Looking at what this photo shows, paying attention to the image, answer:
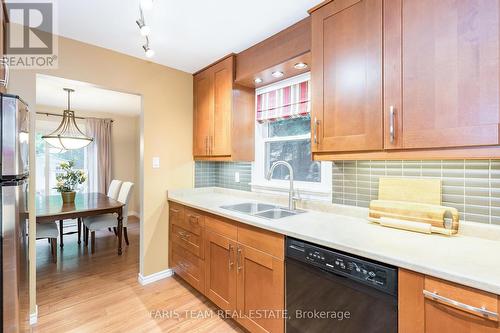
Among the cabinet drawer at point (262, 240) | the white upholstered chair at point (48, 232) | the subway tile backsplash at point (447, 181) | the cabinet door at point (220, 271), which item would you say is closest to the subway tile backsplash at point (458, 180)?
the subway tile backsplash at point (447, 181)

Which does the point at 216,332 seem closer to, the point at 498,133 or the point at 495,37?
the point at 498,133

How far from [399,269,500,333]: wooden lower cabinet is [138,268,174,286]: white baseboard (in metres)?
2.36

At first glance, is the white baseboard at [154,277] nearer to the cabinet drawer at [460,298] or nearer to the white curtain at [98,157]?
the cabinet drawer at [460,298]

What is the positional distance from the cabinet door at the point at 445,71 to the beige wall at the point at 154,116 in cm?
218

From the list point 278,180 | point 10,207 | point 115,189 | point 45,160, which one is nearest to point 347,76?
point 278,180

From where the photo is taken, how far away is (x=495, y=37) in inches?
37.9

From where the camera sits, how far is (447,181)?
53.1 inches

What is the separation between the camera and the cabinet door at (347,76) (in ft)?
4.28

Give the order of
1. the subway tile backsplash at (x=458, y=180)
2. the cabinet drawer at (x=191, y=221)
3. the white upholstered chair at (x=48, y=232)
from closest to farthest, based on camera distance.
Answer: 1. the subway tile backsplash at (x=458, y=180)
2. the cabinet drawer at (x=191, y=221)
3. the white upholstered chair at (x=48, y=232)

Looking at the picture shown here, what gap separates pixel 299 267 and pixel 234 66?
6.15 ft

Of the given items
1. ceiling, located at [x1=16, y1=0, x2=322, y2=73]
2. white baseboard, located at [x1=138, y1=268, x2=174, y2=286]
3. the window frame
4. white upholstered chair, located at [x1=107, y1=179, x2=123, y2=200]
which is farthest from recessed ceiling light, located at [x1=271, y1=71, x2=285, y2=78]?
white upholstered chair, located at [x1=107, y1=179, x2=123, y2=200]

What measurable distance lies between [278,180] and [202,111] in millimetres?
1178

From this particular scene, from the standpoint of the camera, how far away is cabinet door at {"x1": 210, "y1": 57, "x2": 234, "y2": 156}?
2.35m

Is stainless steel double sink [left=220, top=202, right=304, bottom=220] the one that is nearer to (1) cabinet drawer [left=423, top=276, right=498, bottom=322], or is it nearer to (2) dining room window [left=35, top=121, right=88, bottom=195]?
(1) cabinet drawer [left=423, top=276, right=498, bottom=322]
